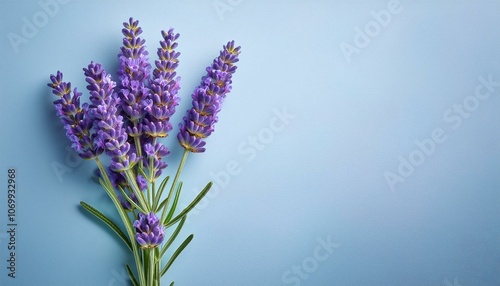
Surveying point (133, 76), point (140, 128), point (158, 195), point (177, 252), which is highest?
point (133, 76)

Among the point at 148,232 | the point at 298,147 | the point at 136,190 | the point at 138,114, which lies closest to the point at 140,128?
the point at 138,114

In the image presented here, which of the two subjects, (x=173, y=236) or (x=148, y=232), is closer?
(x=148, y=232)

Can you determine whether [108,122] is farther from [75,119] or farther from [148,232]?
[148,232]

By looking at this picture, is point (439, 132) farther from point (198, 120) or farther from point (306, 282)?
point (198, 120)

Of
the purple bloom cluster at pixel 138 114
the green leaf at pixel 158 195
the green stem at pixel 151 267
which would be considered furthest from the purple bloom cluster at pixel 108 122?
the green stem at pixel 151 267

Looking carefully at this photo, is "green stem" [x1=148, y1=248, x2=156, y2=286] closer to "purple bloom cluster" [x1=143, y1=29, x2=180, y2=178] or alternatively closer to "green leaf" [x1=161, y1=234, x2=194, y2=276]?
"green leaf" [x1=161, y1=234, x2=194, y2=276]

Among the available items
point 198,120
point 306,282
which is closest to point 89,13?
point 198,120

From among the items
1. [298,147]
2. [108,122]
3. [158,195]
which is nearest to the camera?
[108,122]
